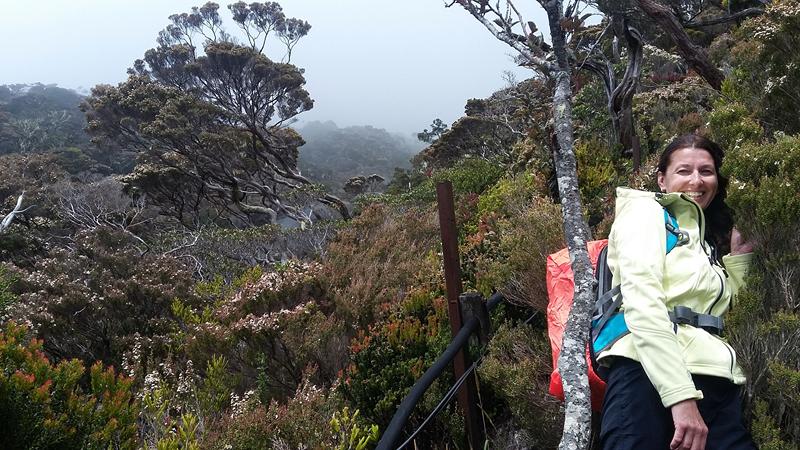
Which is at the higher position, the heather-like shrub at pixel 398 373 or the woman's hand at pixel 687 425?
the woman's hand at pixel 687 425

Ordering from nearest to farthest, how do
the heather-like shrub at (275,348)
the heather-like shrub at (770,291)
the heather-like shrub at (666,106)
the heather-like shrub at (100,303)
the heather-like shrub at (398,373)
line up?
the heather-like shrub at (770,291) → the heather-like shrub at (398,373) → the heather-like shrub at (275,348) → the heather-like shrub at (100,303) → the heather-like shrub at (666,106)

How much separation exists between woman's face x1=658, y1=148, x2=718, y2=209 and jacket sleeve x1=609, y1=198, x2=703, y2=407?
13.6 inches

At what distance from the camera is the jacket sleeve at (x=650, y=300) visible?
118 cm

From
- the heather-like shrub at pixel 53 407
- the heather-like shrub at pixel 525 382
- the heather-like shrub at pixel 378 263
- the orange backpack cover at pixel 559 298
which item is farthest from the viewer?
the heather-like shrub at pixel 378 263

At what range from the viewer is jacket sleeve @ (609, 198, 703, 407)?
1.18 m

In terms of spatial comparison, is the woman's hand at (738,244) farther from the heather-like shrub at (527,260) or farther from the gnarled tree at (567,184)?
the heather-like shrub at (527,260)

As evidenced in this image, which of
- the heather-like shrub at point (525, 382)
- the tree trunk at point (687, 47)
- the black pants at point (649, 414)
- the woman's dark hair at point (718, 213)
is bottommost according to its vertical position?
the heather-like shrub at point (525, 382)

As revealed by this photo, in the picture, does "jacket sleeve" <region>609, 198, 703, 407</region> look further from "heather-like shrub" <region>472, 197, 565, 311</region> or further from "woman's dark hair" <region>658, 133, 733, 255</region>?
"heather-like shrub" <region>472, 197, 565, 311</region>

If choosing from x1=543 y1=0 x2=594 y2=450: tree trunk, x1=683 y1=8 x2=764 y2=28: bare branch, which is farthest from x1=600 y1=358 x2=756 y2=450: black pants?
x1=683 y1=8 x2=764 y2=28: bare branch

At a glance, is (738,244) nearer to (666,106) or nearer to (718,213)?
(718,213)

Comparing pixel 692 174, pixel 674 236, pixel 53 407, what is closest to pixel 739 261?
pixel 692 174

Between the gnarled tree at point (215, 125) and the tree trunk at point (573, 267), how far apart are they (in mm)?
13095

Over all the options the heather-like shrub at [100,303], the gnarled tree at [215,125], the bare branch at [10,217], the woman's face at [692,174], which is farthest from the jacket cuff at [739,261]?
the bare branch at [10,217]

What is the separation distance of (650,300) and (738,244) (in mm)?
960
